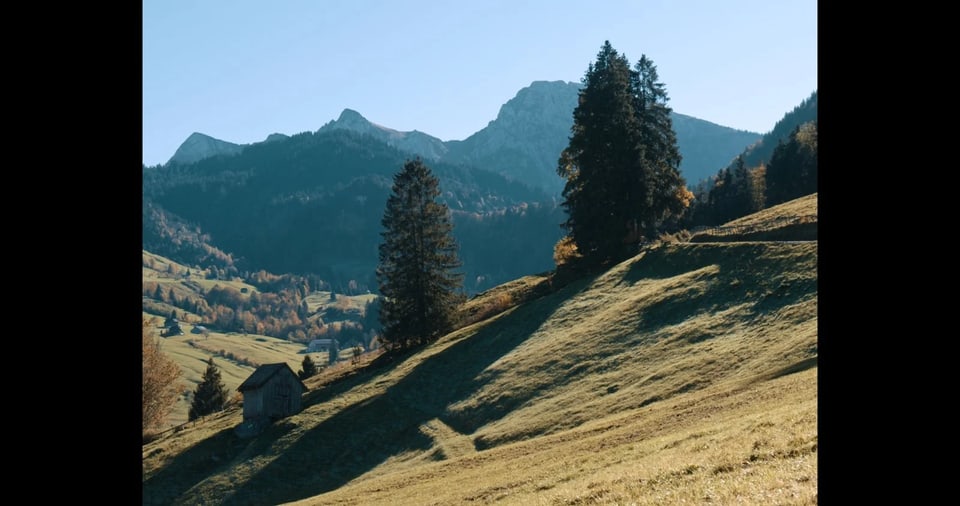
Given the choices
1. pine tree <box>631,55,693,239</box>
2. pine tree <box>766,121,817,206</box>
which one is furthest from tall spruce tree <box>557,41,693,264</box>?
pine tree <box>766,121,817,206</box>

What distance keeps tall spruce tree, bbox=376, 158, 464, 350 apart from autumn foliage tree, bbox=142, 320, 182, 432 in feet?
81.7

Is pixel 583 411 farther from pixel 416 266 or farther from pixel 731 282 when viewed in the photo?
pixel 416 266

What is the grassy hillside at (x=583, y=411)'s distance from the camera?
873 inches

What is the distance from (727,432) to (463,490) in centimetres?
1044

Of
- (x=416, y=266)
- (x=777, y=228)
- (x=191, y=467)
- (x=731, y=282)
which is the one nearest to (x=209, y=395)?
(x=416, y=266)

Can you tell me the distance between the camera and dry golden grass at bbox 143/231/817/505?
22094 millimetres

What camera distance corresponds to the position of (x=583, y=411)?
4103cm

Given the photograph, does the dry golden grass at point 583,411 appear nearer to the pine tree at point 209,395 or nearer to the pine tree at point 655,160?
the pine tree at point 655,160

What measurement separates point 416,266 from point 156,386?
31138 mm

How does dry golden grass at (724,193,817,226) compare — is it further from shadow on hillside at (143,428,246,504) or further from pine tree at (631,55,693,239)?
shadow on hillside at (143,428,246,504)

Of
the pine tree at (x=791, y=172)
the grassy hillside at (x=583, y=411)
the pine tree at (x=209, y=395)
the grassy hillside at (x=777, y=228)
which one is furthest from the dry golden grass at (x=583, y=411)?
the pine tree at (x=791, y=172)
